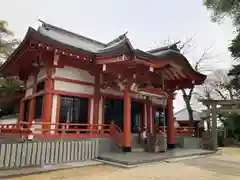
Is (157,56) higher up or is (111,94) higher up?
(157,56)

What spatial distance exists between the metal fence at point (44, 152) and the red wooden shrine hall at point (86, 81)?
2.75ft

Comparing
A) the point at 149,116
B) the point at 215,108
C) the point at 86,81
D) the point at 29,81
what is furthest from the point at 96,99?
the point at 215,108

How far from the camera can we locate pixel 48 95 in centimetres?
942

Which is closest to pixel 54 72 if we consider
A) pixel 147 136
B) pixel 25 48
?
pixel 25 48

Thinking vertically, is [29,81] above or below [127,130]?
above

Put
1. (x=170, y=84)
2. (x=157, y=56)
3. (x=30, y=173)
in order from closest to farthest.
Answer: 1. (x=30, y=173)
2. (x=157, y=56)
3. (x=170, y=84)

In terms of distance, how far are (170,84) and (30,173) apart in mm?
9446

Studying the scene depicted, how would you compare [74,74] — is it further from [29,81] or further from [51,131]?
[29,81]

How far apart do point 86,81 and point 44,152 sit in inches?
164

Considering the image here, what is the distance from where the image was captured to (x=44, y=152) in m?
7.39

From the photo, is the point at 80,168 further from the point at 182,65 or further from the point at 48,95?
the point at 182,65

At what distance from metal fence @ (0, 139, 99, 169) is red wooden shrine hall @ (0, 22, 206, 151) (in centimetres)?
84

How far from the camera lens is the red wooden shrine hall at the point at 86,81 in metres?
9.20

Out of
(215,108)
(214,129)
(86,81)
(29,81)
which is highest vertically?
(29,81)
